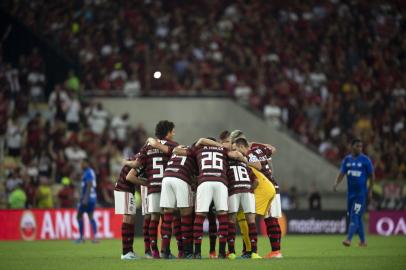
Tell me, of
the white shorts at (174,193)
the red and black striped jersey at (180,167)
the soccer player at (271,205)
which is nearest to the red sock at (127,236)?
the white shorts at (174,193)

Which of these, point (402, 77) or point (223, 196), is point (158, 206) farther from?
point (402, 77)

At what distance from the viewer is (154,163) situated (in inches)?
821

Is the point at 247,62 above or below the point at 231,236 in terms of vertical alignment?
above

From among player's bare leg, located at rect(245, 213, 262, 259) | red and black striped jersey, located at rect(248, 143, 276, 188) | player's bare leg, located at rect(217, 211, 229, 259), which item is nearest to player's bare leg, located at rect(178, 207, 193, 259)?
player's bare leg, located at rect(217, 211, 229, 259)

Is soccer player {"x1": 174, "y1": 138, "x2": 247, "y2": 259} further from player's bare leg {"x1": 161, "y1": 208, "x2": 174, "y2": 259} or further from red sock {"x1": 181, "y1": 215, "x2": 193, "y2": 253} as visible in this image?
player's bare leg {"x1": 161, "y1": 208, "x2": 174, "y2": 259}

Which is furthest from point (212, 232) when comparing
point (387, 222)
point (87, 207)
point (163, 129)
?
point (387, 222)

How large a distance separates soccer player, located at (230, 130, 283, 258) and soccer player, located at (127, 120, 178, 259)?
1293mm

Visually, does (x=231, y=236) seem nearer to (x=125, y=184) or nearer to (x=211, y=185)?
(x=211, y=185)

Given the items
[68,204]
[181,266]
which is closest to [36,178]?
[68,204]

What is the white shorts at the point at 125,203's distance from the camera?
20984 mm

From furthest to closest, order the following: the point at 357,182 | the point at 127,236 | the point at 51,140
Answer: the point at 51,140
the point at 357,182
the point at 127,236

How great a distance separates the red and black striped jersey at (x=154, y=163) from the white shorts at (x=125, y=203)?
46 cm

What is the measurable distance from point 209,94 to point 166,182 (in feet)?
67.9

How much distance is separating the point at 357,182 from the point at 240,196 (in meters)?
5.99
